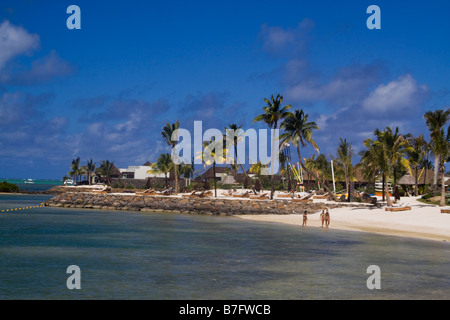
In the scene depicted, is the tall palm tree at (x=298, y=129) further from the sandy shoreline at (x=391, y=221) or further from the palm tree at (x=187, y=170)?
the palm tree at (x=187, y=170)

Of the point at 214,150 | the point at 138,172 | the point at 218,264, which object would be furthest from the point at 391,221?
the point at 138,172

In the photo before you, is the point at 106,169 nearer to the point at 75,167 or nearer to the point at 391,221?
the point at 75,167

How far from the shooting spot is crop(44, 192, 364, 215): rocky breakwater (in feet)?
191

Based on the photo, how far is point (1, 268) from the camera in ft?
69.7

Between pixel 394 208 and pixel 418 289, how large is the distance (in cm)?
3084

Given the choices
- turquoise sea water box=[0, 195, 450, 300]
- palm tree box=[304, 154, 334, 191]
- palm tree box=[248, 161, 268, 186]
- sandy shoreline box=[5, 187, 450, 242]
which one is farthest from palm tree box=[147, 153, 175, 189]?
turquoise sea water box=[0, 195, 450, 300]

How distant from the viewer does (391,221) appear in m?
42.9

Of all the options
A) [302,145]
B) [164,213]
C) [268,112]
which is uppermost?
[268,112]

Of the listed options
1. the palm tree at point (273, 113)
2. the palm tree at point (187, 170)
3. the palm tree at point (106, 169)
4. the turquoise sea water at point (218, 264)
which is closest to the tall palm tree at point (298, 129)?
the palm tree at point (273, 113)

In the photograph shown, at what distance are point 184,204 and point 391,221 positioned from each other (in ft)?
97.1

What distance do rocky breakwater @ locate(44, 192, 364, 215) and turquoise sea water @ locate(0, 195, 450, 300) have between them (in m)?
20.6
